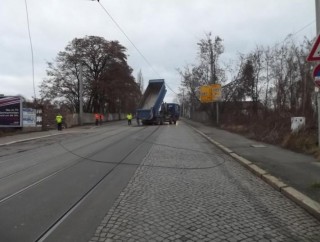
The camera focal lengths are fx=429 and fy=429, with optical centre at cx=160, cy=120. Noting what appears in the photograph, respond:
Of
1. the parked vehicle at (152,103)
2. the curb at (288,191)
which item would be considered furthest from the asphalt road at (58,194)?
the parked vehicle at (152,103)

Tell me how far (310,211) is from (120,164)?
23.8 ft

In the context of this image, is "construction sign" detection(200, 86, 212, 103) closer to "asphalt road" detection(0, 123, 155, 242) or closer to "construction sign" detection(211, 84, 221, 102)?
"construction sign" detection(211, 84, 221, 102)

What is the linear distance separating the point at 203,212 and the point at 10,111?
30448mm

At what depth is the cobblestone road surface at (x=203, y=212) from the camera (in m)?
5.80

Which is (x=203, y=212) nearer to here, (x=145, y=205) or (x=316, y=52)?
(x=145, y=205)

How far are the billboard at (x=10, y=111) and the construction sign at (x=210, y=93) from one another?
2054 centimetres

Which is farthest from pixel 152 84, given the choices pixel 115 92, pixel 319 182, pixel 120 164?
pixel 319 182

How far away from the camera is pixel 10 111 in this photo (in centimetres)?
3456

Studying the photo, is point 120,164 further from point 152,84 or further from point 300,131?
point 152,84

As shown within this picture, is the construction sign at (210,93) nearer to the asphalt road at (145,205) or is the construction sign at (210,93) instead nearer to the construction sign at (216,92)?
the construction sign at (216,92)

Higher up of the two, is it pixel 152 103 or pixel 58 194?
pixel 152 103

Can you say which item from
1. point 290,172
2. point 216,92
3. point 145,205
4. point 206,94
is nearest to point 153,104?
point 206,94

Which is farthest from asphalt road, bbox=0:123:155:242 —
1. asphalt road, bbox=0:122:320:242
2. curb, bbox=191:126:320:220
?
curb, bbox=191:126:320:220

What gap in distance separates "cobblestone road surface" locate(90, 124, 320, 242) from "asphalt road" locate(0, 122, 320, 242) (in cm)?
1
